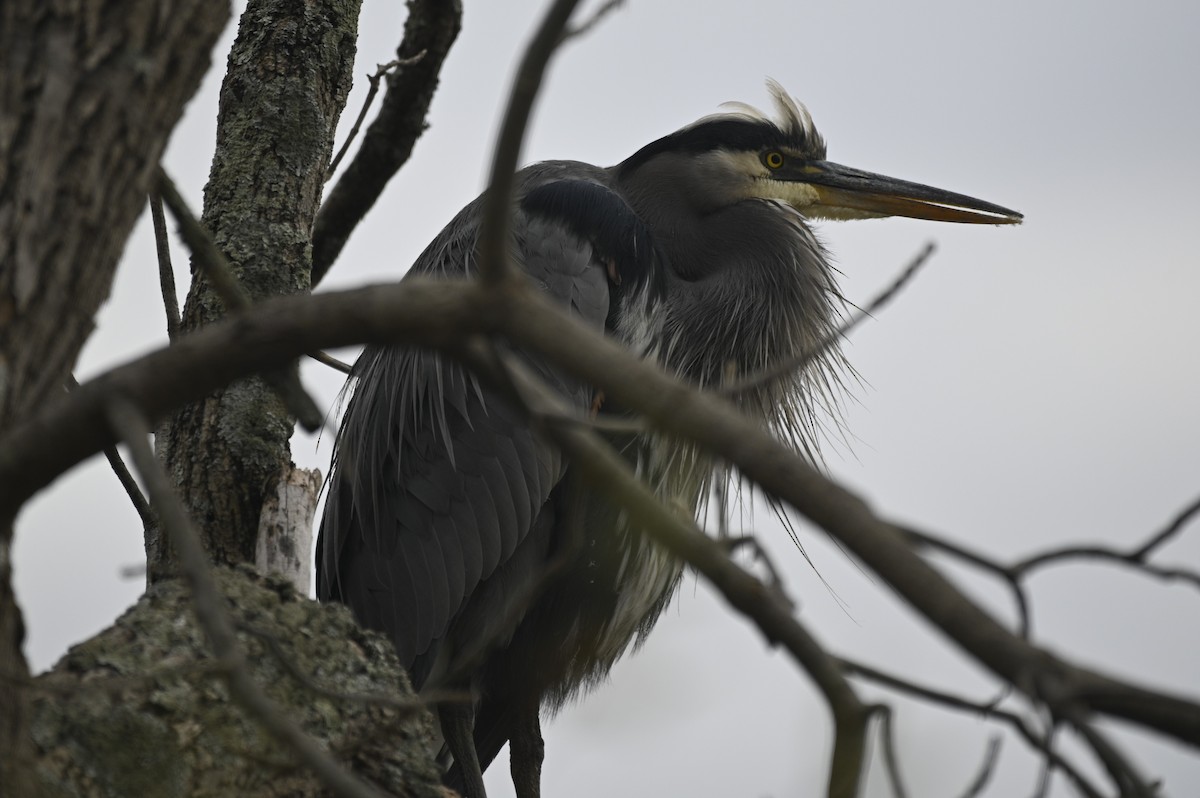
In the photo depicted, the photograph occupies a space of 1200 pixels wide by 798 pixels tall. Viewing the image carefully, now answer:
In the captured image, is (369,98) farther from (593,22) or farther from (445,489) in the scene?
(593,22)

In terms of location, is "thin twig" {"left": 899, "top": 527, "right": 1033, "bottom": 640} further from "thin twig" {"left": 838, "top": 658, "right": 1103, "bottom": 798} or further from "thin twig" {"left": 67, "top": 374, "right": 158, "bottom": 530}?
"thin twig" {"left": 67, "top": 374, "right": 158, "bottom": 530}

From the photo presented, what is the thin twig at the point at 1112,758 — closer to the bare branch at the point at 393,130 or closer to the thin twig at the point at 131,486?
the thin twig at the point at 131,486

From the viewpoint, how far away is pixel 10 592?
4.44 feet

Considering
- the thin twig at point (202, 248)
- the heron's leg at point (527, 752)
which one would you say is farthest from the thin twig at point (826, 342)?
the heron's leg at point (527, 752)

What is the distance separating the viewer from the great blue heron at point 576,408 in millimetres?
3818

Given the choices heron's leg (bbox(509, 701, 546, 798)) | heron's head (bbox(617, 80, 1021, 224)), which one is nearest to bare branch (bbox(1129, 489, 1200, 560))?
heron's leg (bbox(509, 701, 546, 798))

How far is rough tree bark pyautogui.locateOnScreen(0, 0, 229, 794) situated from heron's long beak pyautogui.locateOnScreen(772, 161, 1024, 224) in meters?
3.48

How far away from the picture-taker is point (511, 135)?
1013 mm

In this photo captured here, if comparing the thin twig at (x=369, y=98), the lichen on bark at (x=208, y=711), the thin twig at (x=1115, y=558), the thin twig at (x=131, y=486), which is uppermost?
the thin twig at (x=369, y=98)

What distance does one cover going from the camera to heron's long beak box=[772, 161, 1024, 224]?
14.5 ft

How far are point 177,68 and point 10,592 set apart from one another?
0.58 meters

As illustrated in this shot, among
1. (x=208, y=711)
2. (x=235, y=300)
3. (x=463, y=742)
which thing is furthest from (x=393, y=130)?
(x=235, y=300)

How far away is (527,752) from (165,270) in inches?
73.5

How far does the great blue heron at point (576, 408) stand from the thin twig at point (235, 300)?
187 centimetres
